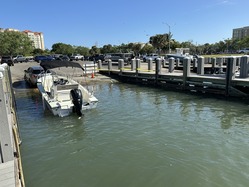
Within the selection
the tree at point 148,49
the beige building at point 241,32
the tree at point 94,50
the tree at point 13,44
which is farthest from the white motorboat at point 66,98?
the beige building at point 241,32

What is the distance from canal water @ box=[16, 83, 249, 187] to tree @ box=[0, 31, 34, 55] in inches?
3048

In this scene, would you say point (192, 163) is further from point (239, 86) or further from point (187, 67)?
point (187, 67)

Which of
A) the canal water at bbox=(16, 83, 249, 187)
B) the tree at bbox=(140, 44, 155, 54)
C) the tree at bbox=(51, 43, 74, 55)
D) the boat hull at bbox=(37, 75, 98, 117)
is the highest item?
the tree at bbox=(51, 43, 74, 55)

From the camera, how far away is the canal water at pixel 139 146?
6242 mm

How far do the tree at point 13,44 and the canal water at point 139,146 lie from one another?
254 ft

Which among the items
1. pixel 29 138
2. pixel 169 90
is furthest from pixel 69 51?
pixel 29 138

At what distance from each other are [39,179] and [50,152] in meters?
1.71

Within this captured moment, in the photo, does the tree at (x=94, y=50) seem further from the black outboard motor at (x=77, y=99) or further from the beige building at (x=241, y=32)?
the beige building at (x=241, y=32)

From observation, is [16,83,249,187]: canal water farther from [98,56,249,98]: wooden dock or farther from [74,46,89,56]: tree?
[74,46,89,56]: tree

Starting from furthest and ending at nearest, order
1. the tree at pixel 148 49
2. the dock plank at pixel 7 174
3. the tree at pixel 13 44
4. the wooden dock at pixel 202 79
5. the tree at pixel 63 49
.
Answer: the tree at pixel 63 49 → the tree at pixel 148 49 → the tree at pixel 13 44 → the wooden dock at pixel 202 79 → the dock plank at pixel 7 174

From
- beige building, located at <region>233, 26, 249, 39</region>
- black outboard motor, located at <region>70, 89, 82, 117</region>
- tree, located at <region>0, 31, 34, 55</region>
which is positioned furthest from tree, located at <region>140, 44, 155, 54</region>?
beige building, located at <region>233, 26, 249, 39</region>

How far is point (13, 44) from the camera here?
83.8m

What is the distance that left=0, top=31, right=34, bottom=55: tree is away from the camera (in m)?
80.7

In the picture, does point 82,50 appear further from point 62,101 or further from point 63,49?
point 62,101
